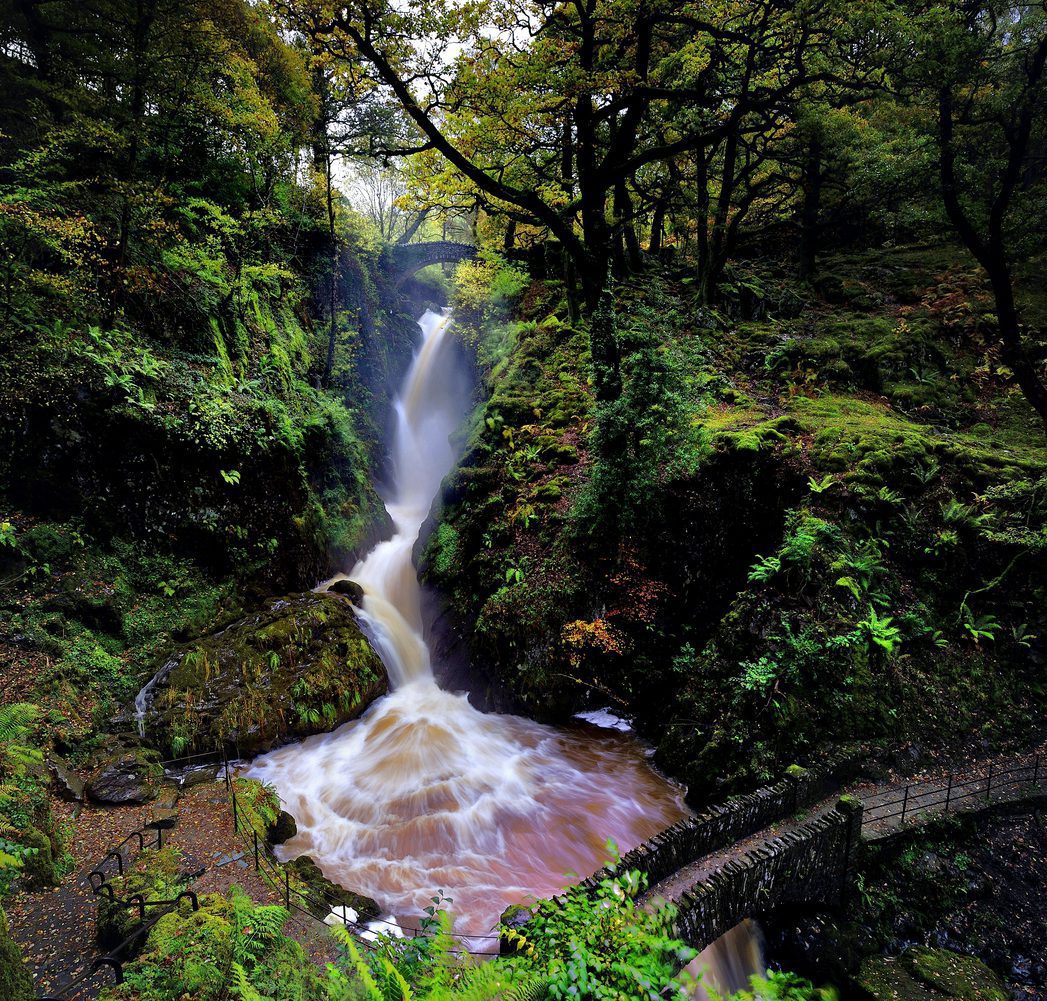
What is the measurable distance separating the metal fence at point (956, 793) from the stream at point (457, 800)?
2611mm

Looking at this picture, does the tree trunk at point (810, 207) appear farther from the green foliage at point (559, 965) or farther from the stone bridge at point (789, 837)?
the green foliage at point (559, 965)

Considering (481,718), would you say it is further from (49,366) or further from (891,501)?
(49,366)

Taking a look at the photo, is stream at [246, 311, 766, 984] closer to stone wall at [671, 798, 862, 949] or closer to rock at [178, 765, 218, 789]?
rock at [178, 765, 218, 789]

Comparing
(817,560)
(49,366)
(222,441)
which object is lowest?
(817,560)

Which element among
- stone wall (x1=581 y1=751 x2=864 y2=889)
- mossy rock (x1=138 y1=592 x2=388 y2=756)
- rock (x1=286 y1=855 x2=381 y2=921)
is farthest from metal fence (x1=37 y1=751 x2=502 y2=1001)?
stone wall (x1=581 y1=751 x2=864 y2=889)

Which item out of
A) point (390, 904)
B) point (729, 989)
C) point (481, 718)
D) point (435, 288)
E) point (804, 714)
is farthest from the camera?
point (435, 288)

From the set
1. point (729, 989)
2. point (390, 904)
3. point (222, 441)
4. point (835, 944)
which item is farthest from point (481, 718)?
point (222, 441)

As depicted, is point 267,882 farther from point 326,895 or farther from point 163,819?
point 163,819

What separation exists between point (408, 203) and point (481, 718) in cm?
1006

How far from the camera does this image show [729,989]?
533 centimetres

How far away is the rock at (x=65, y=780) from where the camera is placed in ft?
21.0

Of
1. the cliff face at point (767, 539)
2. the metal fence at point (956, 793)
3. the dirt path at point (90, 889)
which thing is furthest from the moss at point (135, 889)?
the metal fence at point (956, 793)

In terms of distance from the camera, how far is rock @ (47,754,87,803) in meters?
6.39

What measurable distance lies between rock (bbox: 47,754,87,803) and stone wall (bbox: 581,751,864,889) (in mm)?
6597
